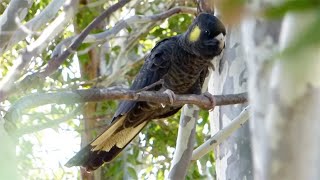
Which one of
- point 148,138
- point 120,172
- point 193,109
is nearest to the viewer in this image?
point 193,109

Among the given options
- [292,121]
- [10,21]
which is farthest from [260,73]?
[10,21]

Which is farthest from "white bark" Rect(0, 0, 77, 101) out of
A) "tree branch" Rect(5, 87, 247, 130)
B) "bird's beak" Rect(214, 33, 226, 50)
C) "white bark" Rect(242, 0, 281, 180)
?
"white bark" Rect(242, 0, 281, 180)

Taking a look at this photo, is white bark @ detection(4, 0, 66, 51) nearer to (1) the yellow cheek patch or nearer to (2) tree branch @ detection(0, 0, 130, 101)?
(2) tree branch @ detection(0, 0, 130, 101)

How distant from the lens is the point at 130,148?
4027 millimetres

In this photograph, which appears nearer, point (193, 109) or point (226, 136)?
point (226, 136)

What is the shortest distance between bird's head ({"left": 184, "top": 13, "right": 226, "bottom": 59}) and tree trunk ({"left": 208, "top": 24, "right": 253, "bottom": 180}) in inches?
2.6

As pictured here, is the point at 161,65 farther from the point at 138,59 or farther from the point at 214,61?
the point at 138,59

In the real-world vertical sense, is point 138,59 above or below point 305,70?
above

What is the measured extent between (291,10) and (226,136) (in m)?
2.12

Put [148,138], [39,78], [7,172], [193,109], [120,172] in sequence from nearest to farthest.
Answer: [7,172] → [39,78] → [193,109] → [120,172] → [148,138]

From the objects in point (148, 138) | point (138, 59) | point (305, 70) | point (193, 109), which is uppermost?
point (138, 59)

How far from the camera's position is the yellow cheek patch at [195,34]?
270 centimetres

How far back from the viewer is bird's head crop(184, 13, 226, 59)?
2566 millimetres

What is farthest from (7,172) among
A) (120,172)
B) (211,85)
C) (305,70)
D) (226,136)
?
(120,172)
